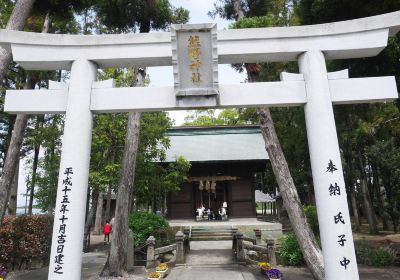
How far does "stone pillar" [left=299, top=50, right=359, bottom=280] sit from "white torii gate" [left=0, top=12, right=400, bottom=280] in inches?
0.6

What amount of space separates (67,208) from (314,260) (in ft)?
22.2

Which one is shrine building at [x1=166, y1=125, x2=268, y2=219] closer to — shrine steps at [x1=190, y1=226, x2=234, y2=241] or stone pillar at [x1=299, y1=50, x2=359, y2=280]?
shrine steps at [x1=190, y1=226, x2=234, y2=241]

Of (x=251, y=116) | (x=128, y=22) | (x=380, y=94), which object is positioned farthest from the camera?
(x=251, y=116)

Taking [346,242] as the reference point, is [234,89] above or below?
above

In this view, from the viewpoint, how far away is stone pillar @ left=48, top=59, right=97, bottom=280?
5.23 metres

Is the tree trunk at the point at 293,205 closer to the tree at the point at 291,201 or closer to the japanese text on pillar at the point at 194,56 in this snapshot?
the tree at the point at 291,201

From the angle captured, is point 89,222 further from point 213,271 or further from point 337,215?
point 337,215

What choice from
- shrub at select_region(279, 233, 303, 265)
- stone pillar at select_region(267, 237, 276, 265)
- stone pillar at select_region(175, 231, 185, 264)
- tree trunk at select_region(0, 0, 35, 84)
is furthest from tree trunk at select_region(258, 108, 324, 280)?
tree trunk at select_region(0, 0, 35, 84)

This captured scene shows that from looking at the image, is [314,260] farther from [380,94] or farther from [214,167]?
[214,167]

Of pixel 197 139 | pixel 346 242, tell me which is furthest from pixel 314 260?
pixel 197 139

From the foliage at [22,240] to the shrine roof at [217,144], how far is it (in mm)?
9714

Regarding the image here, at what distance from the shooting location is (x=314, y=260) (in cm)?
895

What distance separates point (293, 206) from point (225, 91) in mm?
5247

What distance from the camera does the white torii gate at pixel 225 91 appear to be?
17.3 feet
